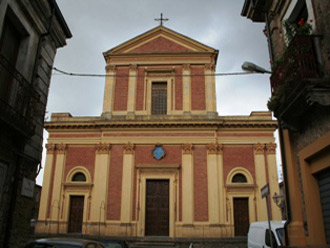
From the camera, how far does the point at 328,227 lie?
588cm

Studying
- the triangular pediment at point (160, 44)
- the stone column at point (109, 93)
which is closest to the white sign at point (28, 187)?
the stone column at point (109, 93)

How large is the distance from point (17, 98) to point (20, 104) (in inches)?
6.3

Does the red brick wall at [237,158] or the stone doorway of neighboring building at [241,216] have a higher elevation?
the red brick wall at [237,158]

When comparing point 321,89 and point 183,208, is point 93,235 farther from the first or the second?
point 321,89

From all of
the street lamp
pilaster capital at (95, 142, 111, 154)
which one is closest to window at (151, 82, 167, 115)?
pilaster capital at (95, 142, 111, 154)

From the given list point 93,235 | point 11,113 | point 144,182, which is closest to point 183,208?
point 144,182

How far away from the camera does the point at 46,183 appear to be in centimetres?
2112

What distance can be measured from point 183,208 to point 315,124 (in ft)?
48.4

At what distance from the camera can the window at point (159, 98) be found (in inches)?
900

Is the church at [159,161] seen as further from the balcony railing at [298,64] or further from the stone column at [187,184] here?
the balcony railing at [298,64]

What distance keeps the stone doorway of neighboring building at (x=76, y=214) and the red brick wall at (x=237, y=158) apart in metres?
9.71

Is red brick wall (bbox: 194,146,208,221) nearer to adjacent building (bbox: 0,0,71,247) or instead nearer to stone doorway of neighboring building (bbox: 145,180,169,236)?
stone doorway of neighboring building (bbox: 145,180,169,236)

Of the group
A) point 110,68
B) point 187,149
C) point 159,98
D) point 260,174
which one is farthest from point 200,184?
point 110,68

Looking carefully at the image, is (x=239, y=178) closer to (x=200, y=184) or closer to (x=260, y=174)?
(x=260, y=174)
